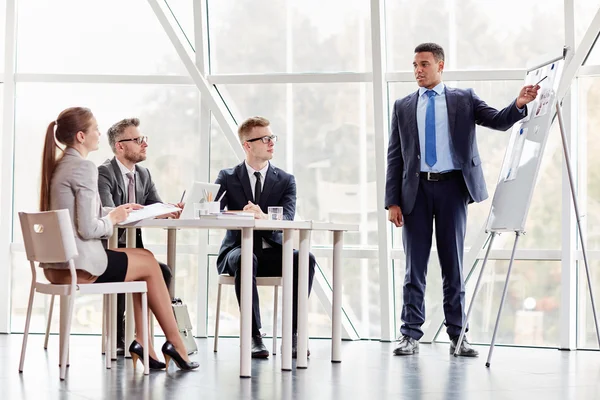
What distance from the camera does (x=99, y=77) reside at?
6707 millimetres

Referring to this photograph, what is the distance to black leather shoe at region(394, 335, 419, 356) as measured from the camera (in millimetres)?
5371

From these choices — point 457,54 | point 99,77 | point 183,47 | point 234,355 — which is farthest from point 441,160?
point 99,77

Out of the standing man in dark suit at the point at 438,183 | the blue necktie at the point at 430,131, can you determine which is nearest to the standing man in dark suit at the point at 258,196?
the standing man in dark suit at the point at 438,183

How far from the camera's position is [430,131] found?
17.6 ft

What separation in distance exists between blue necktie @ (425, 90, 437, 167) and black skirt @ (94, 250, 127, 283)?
199 cm

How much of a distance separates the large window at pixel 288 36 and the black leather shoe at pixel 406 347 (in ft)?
7.07

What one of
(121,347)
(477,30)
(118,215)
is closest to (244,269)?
(118,215)

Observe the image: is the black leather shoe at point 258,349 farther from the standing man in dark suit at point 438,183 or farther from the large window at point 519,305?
the large window at point 519,305

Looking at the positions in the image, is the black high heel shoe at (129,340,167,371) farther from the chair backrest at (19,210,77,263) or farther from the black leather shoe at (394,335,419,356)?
the black leather shoe at (394,335,419,356)

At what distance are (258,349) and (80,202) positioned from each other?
151 centimetres

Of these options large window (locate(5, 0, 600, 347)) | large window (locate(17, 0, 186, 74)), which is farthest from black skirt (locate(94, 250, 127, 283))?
large window (locate(17, 0, 186, 74))

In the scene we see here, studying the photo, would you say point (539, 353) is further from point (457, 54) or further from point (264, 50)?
point (264, 50)

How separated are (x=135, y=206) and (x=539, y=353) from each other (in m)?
2.77

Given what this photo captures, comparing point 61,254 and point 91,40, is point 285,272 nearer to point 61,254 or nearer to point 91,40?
point 61,254
